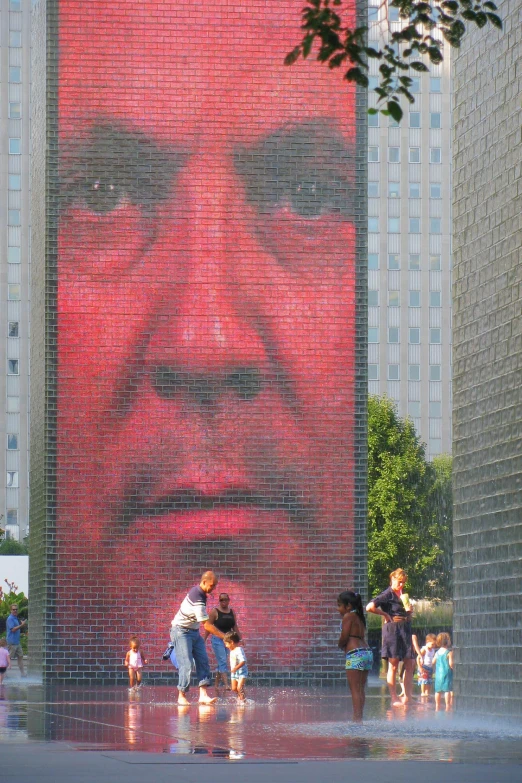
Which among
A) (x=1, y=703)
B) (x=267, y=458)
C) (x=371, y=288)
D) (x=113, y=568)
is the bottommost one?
(x=1, y=703)

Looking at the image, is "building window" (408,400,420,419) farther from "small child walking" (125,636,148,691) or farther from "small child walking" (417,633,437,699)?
"small child walking" (125,636,148,691)

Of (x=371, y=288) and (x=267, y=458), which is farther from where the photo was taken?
(x=371, y=288)

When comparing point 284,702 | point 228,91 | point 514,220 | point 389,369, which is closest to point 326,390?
point 228,91

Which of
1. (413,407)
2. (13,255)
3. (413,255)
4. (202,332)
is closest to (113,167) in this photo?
(202,332)

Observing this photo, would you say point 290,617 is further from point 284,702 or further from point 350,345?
point 284,702

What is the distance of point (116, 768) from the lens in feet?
28.6

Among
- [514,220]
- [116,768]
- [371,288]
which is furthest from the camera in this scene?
[371,288]

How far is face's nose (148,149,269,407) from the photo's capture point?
24.4m

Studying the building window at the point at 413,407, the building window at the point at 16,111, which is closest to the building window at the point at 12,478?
the building window at the point at 16,111

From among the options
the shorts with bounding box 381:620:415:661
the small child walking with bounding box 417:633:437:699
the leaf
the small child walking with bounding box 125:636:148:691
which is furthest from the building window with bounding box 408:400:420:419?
the leaf

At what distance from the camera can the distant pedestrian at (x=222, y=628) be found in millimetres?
20750

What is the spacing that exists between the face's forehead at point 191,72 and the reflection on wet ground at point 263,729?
967 centimetres

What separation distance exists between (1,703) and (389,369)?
87.2 metres

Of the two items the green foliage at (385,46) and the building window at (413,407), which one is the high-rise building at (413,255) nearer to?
the building window at (413,407)
